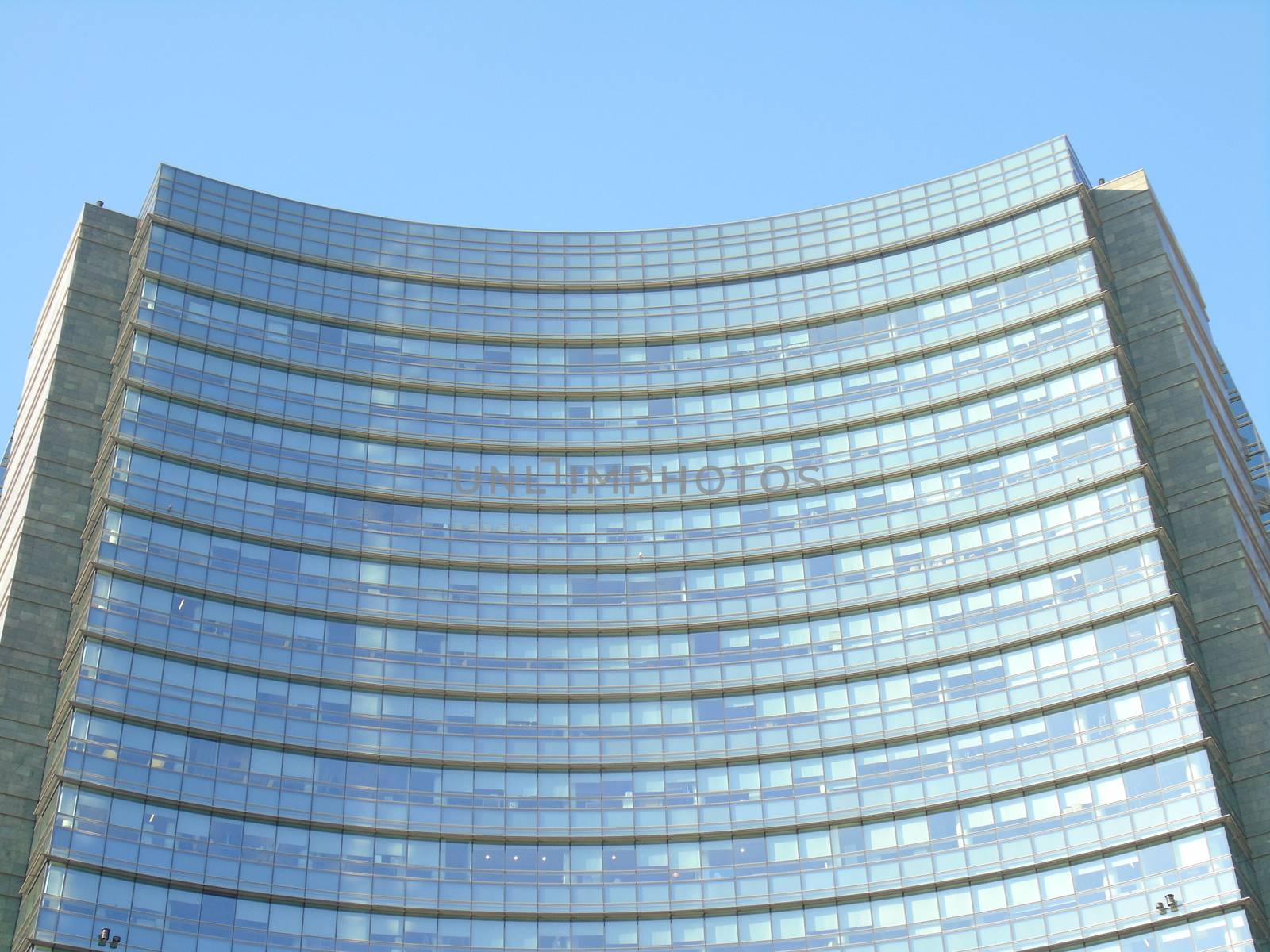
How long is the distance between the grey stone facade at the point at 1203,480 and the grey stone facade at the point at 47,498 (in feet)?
186

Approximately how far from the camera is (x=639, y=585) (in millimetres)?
91250

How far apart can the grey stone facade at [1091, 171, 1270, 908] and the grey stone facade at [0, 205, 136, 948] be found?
2231 inches

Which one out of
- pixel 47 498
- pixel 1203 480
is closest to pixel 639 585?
pixel 1203 480

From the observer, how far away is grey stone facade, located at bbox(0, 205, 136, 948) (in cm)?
7794

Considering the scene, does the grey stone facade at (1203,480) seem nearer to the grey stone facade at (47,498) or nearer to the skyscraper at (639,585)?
the skyscraper at (639,585)

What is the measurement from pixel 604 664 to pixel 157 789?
79.4 feet

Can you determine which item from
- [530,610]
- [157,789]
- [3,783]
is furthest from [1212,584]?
[3,783]

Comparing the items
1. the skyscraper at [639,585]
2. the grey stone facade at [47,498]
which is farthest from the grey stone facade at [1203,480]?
the grey stone facade at [47,498]

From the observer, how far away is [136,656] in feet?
265

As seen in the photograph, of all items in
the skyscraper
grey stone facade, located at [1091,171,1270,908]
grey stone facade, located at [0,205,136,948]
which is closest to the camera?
grey stone facade, located at [1091,171,1270,908]

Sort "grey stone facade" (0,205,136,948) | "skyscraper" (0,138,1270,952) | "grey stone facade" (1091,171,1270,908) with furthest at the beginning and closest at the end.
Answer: "grey stone facade" (0,205,136,948) < "skyscraper" (0,138,1270,952) < "grey stone facade" (1091,171,1270,908)

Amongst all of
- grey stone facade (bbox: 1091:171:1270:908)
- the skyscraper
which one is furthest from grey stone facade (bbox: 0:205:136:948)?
grey stone facade (bbox: 1091:171:1270:908)

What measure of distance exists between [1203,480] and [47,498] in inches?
2369

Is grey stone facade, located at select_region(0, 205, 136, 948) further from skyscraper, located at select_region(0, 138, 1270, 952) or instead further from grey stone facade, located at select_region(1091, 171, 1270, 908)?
grey stone facade, located at select_region(1091, 171, 1270, 908)
